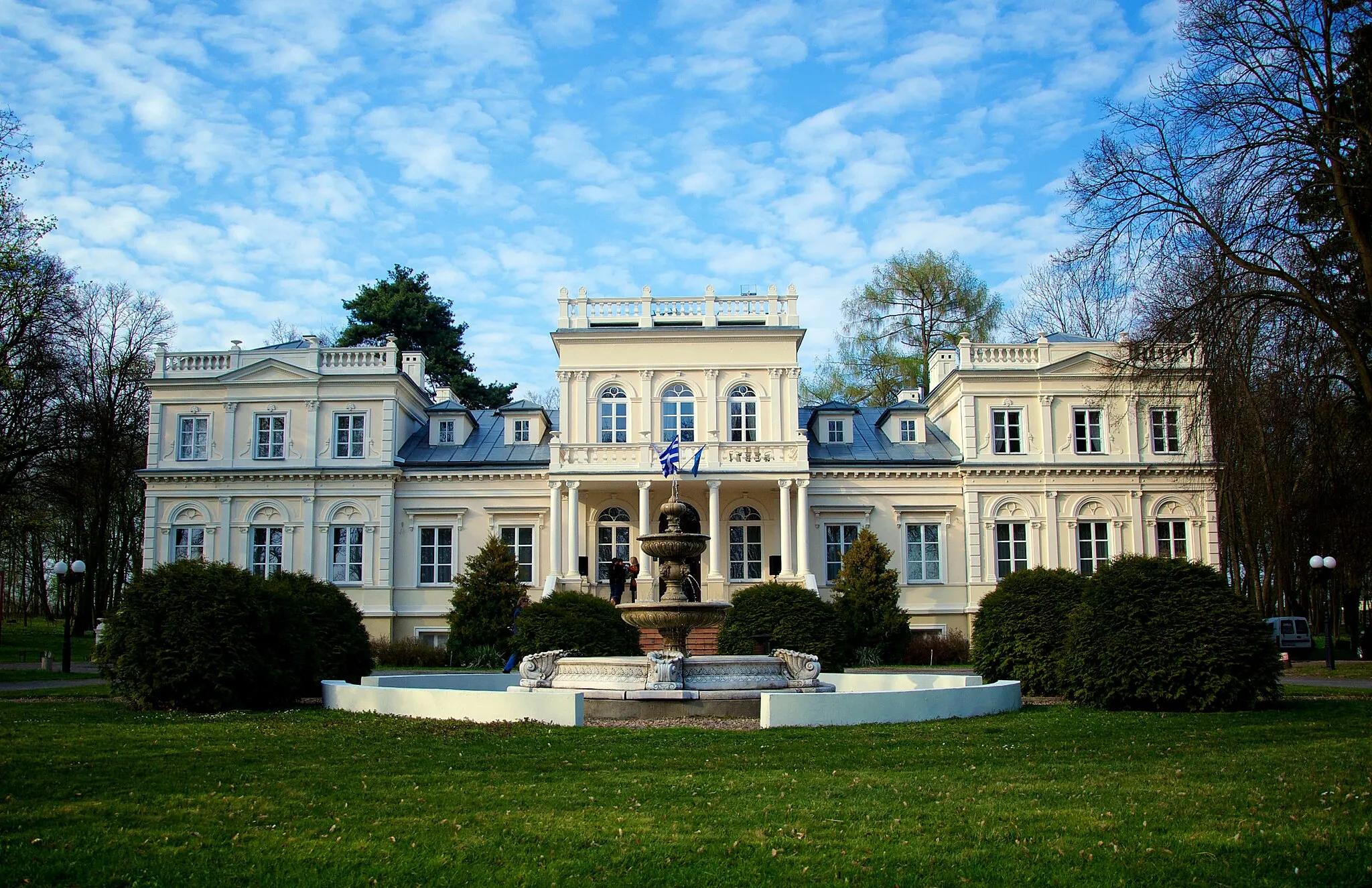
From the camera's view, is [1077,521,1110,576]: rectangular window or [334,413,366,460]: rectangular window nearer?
[1077,521,1110,576]: rectangular window

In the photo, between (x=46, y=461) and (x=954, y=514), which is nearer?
(x=46, y=461)

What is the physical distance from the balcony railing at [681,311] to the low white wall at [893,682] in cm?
2037

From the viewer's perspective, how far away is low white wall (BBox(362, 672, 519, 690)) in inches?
807

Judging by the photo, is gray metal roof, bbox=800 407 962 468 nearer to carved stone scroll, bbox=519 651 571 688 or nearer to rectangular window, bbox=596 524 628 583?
rectangular window, bbox=596 524 628 583

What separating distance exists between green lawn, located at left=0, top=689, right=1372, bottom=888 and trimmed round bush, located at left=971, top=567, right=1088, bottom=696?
20.9ft

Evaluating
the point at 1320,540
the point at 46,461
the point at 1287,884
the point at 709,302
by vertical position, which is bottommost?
the point at 1287,884

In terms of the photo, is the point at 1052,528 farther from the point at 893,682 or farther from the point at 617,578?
the point at 893,682

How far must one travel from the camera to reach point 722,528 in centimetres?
3953

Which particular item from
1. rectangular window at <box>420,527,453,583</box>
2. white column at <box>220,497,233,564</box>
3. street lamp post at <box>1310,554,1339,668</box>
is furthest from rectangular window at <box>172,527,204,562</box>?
street lamp post at <box>1310,554,1339,668</box>

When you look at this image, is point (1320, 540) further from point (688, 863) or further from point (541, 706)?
point (688, 863)

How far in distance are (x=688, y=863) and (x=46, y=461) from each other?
34.3 metres

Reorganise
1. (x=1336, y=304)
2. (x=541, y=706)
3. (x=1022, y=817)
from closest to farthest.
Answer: (x=1022, y=817) < (x=541, y=706) < (x=1336, y=304)

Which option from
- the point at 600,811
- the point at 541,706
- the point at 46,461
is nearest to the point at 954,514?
the point at 541,706

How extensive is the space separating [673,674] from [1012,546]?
1011 inches
